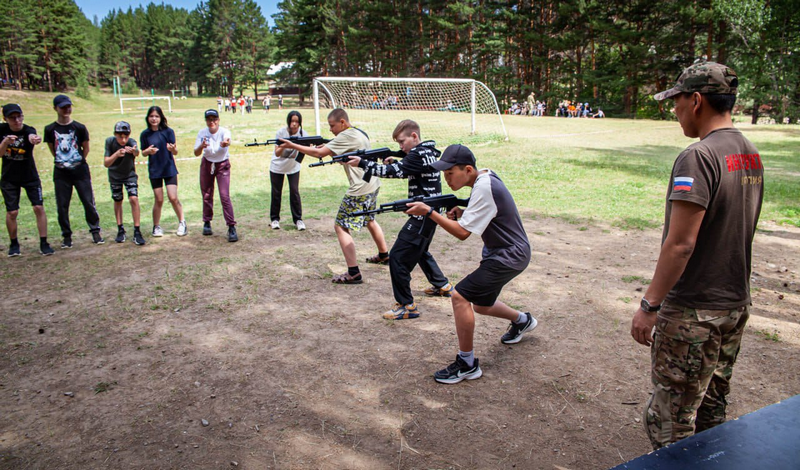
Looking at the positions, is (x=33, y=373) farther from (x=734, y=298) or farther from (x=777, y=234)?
(x=777, y=234)

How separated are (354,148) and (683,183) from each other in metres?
4.35

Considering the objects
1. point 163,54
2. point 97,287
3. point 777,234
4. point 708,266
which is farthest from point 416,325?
point 163,54

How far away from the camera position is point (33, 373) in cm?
425

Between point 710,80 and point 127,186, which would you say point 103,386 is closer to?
point 710,80

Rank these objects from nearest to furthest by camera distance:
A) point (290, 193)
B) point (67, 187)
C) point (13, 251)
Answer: point (13, 251)
point (67, 187)
point (290, 193)

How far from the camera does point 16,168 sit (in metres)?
7.06

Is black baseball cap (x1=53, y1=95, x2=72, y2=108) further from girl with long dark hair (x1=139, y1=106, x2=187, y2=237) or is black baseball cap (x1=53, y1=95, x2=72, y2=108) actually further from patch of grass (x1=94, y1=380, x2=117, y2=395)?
patch of grass (x1=94, y1=380, x2=117, y2=395)

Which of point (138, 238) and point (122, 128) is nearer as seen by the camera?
point (122, 128)

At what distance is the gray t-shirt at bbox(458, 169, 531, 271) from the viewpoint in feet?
12.1

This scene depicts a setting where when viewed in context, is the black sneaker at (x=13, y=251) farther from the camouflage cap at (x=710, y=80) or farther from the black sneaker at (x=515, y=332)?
the camouflage cap at (x=710, y=80)

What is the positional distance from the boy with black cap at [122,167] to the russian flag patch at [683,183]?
A: 7.48 meters

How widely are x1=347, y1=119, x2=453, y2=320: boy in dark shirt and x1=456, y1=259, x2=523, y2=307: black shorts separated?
1147 mm

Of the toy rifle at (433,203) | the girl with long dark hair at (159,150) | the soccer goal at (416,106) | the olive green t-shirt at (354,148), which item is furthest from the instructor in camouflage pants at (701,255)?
the soccer goal at (416,106)

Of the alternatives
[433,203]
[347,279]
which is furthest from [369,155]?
[433,203]
